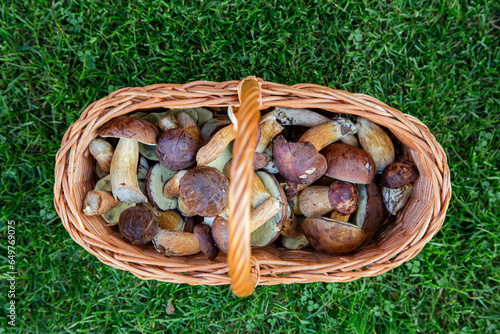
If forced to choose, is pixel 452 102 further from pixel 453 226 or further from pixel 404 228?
pixel 404 228

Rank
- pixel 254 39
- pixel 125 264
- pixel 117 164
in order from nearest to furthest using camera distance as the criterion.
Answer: pixel 125 264 → pixel 117 164 → pixel 254 39

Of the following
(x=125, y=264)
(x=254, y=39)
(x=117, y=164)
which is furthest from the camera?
(x=254, y=39)

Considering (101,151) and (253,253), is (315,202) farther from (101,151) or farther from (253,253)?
(101,151)

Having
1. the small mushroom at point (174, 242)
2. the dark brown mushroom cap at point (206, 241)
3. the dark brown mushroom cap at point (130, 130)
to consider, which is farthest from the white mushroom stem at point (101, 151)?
the dark brown mushroom cap at point (206, 241)

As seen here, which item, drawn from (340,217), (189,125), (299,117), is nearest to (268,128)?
(299,117)

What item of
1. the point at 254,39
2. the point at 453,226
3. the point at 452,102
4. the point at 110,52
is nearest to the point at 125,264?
the point at 110,52

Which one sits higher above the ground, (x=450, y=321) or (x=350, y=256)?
(x=350, y=256)

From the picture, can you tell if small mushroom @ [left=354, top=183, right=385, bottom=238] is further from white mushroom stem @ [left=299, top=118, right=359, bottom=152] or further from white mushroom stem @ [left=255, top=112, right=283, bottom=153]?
white mushroom stem @ [left=255, top=112, right=283, bottom=153]
